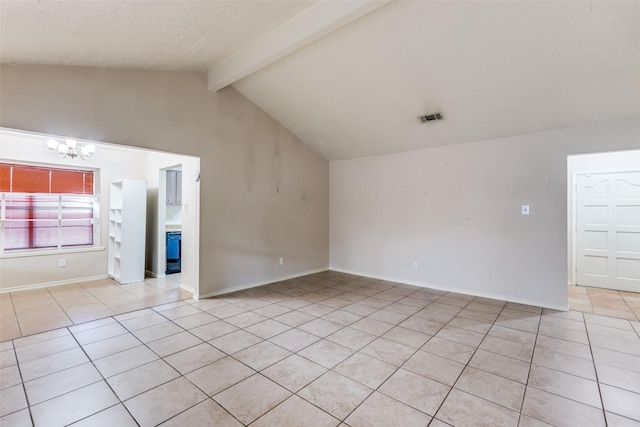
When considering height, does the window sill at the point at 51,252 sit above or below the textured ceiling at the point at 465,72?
below

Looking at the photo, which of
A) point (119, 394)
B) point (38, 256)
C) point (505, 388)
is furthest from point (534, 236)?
point (38, 256)

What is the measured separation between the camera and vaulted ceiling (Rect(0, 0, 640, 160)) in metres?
2.32

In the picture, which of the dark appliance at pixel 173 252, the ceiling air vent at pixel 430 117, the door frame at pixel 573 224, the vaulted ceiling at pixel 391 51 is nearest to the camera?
the vaulted ceiling at pixel 391 51

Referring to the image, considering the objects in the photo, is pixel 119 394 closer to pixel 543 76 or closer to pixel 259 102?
pixel 259 102

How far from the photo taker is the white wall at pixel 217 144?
2857mm

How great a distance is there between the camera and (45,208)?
4.96 meters

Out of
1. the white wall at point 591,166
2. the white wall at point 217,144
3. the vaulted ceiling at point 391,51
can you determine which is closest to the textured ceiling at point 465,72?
the vaulted ceiling at point 391,51

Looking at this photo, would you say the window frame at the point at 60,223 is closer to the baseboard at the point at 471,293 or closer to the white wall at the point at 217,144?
the white wall at the point at 217,144

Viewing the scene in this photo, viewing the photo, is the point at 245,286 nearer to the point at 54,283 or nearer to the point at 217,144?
the point at 217,144

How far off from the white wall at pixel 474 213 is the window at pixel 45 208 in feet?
16.7

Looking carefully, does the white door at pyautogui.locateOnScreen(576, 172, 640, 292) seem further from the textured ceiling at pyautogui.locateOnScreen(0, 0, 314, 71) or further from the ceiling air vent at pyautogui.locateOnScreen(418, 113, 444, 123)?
the textured ceiling at pyautogui.locateOnScreen(0, 0, 314, 71)

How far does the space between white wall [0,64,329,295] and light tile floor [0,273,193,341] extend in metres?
0.66

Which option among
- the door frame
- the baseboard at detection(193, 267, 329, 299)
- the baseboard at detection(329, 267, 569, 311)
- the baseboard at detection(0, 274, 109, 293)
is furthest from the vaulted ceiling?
the baseboard at detection(0, 274, 109, 293)

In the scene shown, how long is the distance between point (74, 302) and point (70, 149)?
2.32 m
